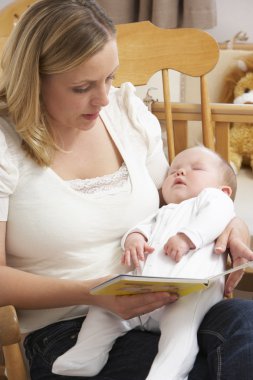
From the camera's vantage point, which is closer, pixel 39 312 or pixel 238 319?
pixel 238 319

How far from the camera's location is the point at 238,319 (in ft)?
3.76

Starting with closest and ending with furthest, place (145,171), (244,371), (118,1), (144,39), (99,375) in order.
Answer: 1. (244,371)
2. (99,375)
3. (145,171)
4. (144,39)
5. (118,1)

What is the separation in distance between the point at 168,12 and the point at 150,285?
1875 millimetres

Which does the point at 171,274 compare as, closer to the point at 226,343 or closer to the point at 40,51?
the point at 226,343

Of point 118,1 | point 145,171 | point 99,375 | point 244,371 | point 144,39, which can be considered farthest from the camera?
point 118,1

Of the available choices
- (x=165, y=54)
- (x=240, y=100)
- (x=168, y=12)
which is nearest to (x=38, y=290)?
(x=165, y=54)

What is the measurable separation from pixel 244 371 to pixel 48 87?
0.64 m

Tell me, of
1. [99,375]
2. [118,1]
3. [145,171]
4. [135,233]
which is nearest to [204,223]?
[135,233]

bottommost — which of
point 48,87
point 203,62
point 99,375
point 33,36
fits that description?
point 99,375

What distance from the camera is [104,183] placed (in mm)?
1328

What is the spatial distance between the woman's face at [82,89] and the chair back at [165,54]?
0.49 metres

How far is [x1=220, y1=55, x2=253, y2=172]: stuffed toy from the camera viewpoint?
2434 mm

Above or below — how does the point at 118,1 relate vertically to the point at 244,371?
above

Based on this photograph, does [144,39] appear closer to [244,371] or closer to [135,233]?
[135,233]
